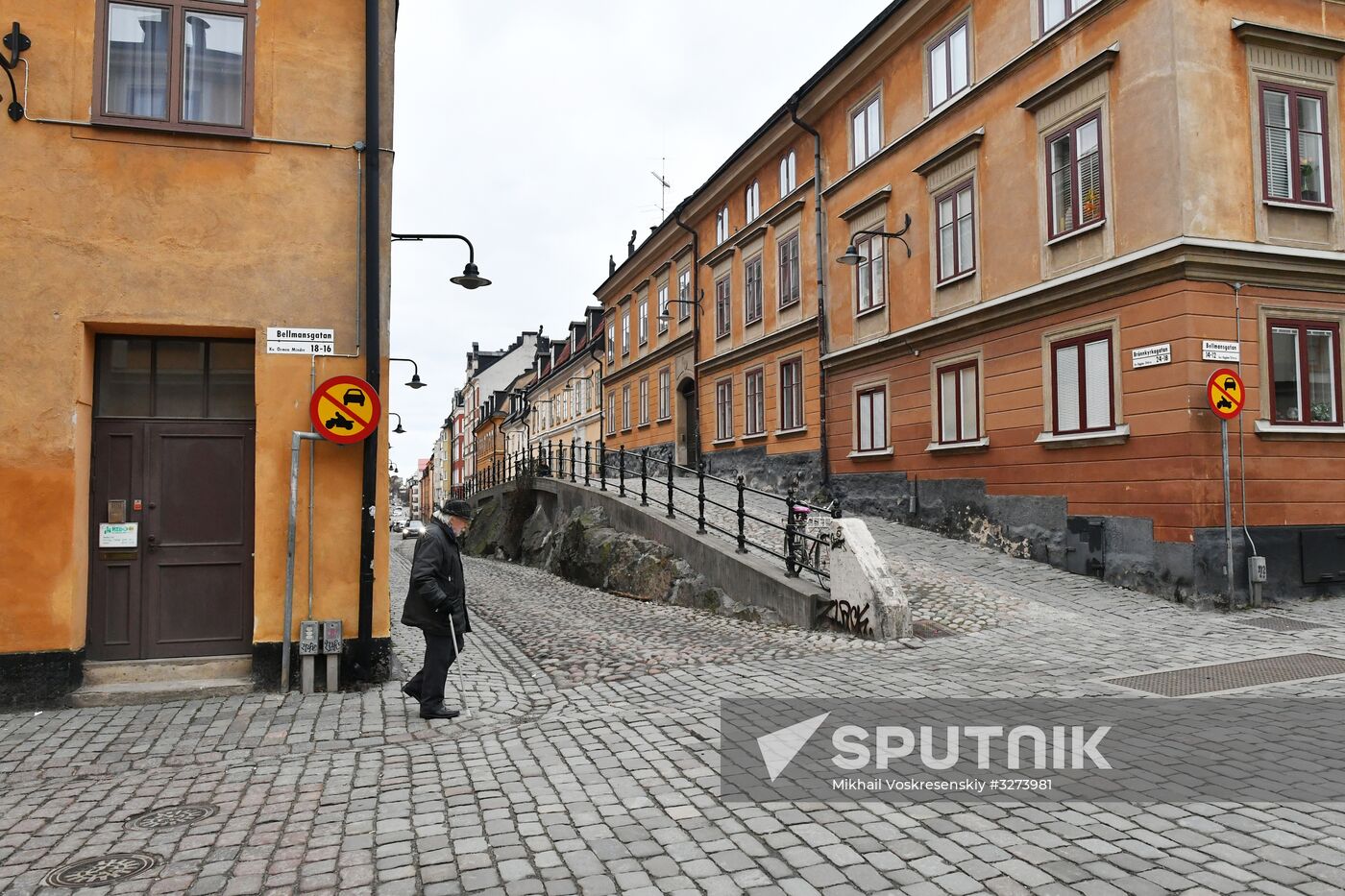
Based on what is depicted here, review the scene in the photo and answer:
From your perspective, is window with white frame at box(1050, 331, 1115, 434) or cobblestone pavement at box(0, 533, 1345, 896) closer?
cobblestone pavement at box(0, 533, 1345, 896)

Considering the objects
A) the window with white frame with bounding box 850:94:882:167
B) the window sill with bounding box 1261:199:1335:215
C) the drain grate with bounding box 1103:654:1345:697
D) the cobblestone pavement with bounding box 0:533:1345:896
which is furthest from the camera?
the window with white frame with bounding box 850:94:882:167

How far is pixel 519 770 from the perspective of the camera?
530cm

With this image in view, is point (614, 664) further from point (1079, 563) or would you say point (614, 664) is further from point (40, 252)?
point (1079, 563)

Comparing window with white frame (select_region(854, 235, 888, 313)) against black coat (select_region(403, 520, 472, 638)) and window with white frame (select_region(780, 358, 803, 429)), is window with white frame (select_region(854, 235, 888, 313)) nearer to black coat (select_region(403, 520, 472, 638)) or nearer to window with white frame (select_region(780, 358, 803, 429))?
window with white frame (select_region(780, 358, 803, 429))

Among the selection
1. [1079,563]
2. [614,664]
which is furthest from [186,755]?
[1079,563]

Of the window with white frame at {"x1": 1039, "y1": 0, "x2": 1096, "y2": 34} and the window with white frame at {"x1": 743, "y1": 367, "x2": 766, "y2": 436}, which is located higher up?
the window with white frame at {"x1": 1039, "y1": 0, "x2": 1096, "y2": 34}

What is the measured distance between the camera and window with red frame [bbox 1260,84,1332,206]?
12.1 m

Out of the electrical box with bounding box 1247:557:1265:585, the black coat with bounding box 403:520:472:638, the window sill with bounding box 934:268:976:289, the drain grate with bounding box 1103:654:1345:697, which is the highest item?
the window sill with bounding box 934:268:976:289

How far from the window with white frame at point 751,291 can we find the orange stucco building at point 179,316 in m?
17.5

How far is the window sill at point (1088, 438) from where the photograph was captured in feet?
40.4

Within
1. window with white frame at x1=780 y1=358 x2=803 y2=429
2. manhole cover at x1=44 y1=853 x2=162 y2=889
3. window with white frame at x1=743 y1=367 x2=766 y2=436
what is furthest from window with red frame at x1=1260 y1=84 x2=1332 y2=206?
manhole cover at x1=44 y1=853 x2=162 y2=889

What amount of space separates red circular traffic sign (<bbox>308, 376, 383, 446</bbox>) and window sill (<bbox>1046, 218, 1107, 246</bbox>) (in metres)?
10.6

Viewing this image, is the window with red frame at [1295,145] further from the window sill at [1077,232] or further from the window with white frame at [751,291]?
the window with white frame at [751,291]

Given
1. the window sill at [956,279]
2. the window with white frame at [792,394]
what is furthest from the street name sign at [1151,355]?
the window with white frame at [792,394]
